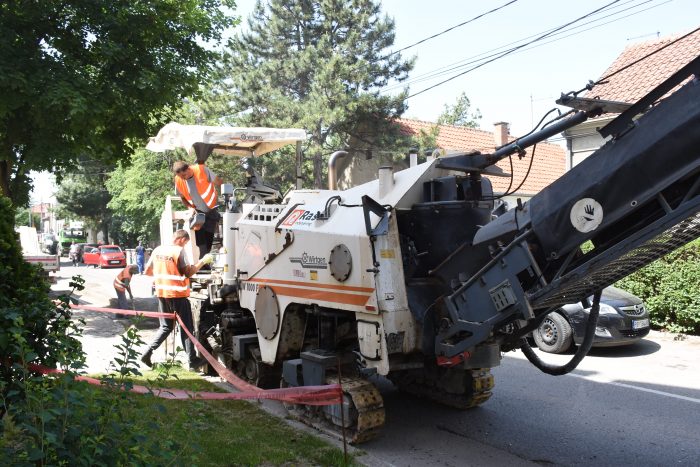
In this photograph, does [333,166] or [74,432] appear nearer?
[74,432]

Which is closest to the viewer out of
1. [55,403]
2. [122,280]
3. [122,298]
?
[55,403]

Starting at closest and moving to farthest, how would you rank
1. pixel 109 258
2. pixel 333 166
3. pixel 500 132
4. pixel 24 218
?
pixel 333 166, pixel 500 132, pixel 109 258, pixel 24 218

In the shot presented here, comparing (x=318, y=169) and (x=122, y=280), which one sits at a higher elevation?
(x=318, y=169)

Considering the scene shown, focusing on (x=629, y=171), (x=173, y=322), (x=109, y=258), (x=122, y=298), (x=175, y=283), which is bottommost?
(x=122, y=298)

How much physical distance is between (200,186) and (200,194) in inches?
4.3

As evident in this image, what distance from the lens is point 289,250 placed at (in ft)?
20.6

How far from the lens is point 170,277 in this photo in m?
7.92

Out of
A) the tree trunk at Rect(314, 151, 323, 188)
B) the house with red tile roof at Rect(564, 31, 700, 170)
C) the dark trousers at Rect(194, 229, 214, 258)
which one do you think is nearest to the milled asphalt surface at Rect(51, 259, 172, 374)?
the dark trousers at Rect(194, 229, 214, 258)

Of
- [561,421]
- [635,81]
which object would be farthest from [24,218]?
[561,421]

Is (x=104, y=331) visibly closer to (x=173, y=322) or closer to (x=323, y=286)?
(x=173, y=322)

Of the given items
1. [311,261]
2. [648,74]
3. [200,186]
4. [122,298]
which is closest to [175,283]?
[200,186]

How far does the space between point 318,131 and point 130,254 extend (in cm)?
2552

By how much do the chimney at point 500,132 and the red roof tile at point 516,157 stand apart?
390 mm

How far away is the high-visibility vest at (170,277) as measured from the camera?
792 centimetres
